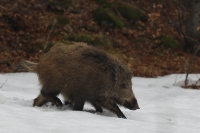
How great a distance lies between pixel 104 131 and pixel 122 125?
0.50 meters

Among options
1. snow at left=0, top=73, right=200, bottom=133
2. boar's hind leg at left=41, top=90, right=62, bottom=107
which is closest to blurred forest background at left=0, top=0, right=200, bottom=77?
snow at left=0, top=73, right=200, bottom=133

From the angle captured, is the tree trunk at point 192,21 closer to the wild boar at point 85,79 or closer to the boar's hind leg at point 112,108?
the wild boar at point 85,79

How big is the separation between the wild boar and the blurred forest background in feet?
17.2

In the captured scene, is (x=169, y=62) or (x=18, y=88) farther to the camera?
(x=169, y=62)

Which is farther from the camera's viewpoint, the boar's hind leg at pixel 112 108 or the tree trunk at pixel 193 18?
the tree trunk at pixel 193 18

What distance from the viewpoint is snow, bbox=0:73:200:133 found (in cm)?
378

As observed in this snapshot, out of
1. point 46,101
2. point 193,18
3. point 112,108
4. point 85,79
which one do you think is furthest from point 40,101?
point 193,18

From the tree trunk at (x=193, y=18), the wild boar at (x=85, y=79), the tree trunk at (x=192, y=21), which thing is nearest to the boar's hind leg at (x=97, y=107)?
the wild boar at (x=85, y=79)

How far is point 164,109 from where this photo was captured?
689cm

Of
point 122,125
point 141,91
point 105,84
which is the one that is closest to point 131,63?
point 141,91

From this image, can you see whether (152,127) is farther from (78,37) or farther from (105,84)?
(78,37)

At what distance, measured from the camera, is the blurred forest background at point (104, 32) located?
1200 centimetres

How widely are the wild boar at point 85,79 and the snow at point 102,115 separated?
201 mm

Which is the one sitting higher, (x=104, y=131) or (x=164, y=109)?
(x=104, y=131)
